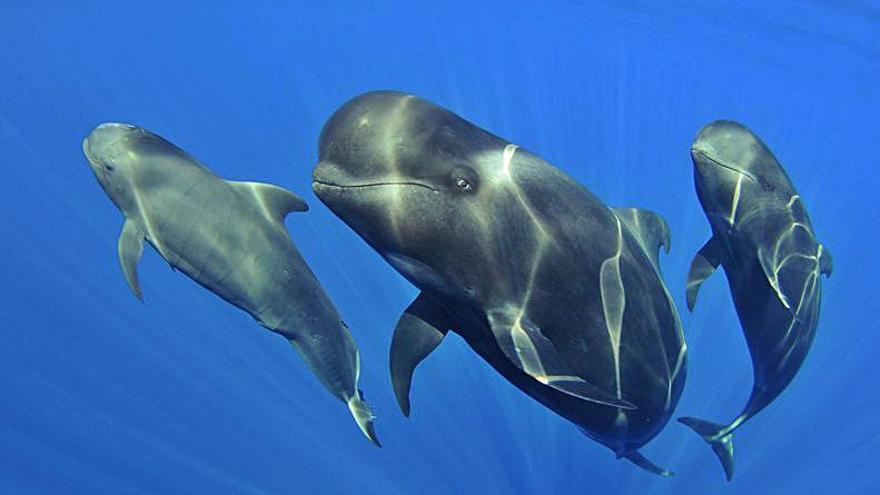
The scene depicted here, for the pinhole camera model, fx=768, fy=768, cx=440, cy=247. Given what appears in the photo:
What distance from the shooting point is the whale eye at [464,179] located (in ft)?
11.1

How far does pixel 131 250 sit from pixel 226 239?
2.74ft

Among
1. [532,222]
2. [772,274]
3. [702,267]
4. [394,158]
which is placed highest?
[702,267]

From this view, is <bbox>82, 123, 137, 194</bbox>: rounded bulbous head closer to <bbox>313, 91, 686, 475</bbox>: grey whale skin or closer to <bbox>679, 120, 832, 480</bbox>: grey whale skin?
<bbox>313, 91, 686, 475</bbox>: grey whale skin

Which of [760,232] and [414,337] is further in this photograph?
[760,232]

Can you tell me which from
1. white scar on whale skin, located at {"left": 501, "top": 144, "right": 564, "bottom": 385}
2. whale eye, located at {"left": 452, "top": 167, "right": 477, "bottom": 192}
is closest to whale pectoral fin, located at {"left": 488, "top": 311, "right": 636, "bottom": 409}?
white scar on whale skin, located at {"left": 501, "top": 144, "right": 564, "bottom": 385}

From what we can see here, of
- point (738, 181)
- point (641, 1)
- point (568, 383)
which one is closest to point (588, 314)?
point (568, 383)

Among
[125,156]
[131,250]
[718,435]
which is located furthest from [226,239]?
[718,435]

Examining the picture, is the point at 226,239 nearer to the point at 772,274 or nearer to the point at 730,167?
the point at 730,167

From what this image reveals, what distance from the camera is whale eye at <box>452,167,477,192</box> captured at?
3377mm

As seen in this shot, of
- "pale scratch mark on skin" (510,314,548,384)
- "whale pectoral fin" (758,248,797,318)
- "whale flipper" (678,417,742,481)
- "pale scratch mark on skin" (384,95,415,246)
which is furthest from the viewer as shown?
"whale flipper" (678,417,742,481)

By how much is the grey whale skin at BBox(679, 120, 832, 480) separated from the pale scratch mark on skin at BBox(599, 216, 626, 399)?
1.70 metres

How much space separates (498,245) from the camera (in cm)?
355

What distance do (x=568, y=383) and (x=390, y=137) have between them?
1.42 metres

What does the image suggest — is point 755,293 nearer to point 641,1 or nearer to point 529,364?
point 529,364
